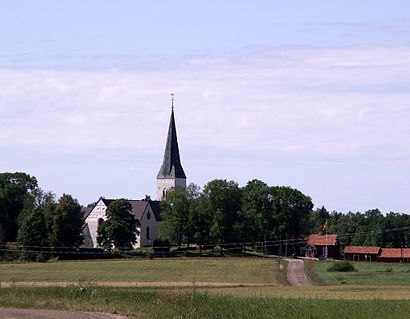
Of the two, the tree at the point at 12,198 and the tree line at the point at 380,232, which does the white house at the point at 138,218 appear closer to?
the tree at the point at 12,198

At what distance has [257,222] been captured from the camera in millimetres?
135000

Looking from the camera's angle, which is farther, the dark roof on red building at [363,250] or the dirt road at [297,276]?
the dark roof on red building at [363,250]

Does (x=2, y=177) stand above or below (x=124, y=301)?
above

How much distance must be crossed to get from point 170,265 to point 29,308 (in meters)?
66.0

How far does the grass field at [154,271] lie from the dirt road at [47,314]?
3209cm

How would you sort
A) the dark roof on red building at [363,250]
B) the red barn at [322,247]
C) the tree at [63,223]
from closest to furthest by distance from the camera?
the tree at [63,223], the dark roof on red building at [363,250], the red barn at [322,247]

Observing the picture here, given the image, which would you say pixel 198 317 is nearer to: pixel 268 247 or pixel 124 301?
pixel 124 301

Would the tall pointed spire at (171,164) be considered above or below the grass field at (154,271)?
above

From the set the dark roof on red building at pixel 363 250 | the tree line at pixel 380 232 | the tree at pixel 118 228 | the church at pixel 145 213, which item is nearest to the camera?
the tree at pixel 118 228

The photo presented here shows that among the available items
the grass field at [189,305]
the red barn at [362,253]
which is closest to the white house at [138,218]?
the red barn at [362,253]

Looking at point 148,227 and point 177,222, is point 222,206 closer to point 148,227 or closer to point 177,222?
point 177,222

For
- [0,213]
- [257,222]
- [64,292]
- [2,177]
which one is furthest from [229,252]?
[64,292]

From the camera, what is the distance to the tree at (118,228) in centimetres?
12238

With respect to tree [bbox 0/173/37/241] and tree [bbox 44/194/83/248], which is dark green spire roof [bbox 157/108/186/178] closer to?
tree [bbox 0/173/37/241]
